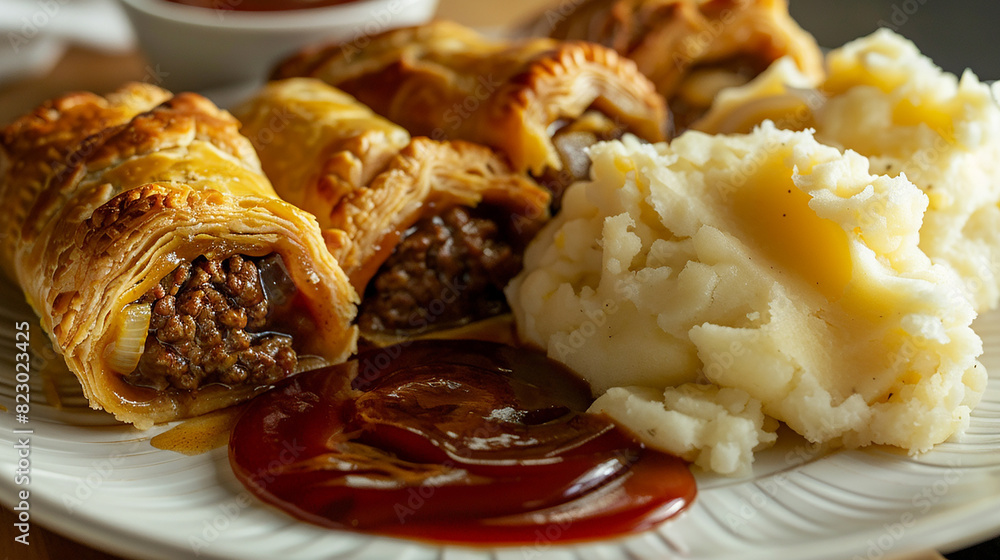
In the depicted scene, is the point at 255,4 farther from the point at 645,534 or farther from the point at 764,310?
the point at 645,534

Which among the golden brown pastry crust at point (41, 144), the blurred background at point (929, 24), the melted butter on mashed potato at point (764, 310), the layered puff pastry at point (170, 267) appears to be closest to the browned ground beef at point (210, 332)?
the layered puff pastry at point (170, 267)

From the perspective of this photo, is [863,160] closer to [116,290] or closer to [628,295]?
[628,295]

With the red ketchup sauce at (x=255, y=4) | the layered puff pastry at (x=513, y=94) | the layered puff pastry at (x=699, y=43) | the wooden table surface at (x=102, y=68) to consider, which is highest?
the layered puff pastry at (x=699, y=43)

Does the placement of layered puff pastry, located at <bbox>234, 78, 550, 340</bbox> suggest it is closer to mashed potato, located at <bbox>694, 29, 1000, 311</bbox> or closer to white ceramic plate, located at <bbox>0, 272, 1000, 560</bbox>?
white ceramic plate, located at <bbox>0, 272, 1000, 560</bbox>

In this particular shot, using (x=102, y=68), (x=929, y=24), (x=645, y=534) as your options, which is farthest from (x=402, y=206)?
(x=929, y=24)

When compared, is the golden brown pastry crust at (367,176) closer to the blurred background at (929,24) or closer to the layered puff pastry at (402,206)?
the layered puff pastry at (402,206)

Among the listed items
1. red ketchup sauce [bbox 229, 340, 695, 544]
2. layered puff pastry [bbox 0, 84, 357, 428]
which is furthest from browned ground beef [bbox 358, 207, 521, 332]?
red ketchup sauce [bbox 229, 340, 695, 544]

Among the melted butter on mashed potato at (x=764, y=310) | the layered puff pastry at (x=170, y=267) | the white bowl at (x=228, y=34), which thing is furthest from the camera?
the white bowl at (x=228, y=34)
